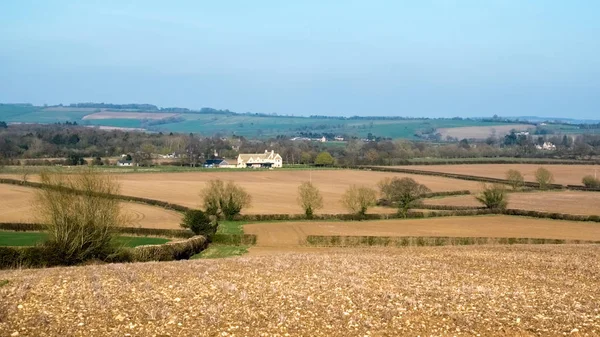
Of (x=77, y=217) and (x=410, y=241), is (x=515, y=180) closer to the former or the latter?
(x=410, y=241)

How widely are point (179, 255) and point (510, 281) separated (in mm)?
20475

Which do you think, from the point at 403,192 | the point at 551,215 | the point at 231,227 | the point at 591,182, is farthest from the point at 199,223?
the point at 591,182

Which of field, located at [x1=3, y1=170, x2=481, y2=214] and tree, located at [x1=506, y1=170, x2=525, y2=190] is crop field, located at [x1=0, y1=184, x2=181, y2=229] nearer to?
field, located at [x1=3, y1=170, x2=481, y2=214]

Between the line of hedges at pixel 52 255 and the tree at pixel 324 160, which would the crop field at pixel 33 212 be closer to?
the line of hedges at pixel 52 255

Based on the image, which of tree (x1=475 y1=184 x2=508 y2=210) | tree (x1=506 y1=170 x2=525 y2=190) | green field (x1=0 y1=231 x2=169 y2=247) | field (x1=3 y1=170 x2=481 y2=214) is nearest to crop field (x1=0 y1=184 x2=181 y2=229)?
green field (x1=0 y1=231 x2=169 y2=247)

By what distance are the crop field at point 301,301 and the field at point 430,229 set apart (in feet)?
67.9

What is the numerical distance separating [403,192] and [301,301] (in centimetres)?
5313

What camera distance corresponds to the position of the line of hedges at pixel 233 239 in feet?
147

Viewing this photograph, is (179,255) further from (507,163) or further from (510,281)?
(507,163)

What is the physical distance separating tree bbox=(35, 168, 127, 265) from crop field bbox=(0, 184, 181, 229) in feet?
47.6

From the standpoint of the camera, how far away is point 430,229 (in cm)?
5194

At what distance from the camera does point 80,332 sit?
13688mm

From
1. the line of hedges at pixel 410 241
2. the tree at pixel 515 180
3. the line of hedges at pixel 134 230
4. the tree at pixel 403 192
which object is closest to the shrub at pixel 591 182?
the tree at pixel 515 180

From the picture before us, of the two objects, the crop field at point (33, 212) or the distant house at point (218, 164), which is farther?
the distant house at point (218, 164)
